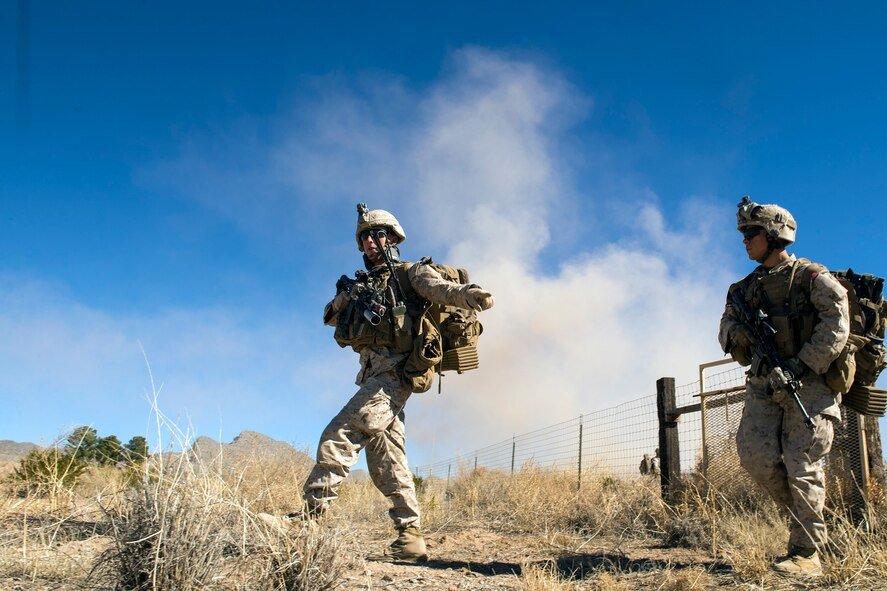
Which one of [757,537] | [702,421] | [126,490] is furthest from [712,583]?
[702,421]

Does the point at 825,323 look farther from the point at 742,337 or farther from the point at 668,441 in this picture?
the point at 668,441

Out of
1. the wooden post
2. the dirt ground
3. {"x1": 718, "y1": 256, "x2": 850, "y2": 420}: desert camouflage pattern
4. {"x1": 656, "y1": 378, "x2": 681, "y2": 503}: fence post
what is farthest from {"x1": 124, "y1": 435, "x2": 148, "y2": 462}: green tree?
the wooden post

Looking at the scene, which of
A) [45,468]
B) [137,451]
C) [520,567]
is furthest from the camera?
[45,468]

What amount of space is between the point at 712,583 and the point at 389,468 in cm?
209

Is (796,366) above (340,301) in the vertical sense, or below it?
below

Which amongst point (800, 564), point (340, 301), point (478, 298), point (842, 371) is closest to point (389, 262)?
point (340, 301)

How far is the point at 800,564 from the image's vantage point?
3826 mm

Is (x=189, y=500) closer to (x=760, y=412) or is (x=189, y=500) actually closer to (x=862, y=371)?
(x=760, y=412)

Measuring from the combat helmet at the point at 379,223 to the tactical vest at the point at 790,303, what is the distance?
8.52 feet

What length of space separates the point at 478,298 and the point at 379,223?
1160mm

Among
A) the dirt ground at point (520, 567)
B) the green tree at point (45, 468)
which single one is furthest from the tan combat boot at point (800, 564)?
the green tree at point (45, 468)

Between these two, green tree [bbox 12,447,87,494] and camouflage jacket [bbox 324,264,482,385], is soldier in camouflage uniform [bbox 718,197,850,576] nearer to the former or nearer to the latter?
camouflage jacket [bbox 324,264,482,385]

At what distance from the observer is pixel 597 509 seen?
21.4 ft

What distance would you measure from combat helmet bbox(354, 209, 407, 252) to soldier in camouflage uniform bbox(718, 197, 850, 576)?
2.47 meters
